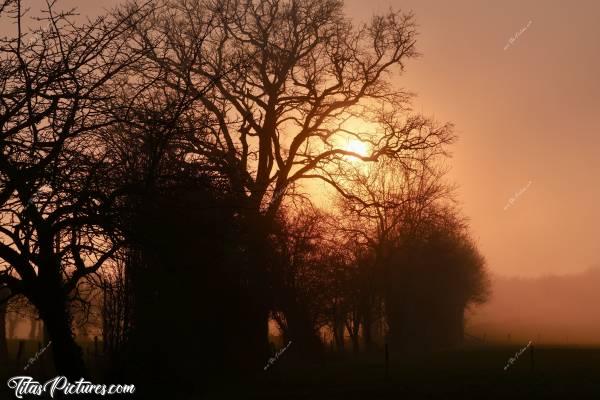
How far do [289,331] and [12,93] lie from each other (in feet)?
97.8

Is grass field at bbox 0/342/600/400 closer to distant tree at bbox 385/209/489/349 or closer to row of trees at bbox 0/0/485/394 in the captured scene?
row of trees at bbox 0/0/485/394

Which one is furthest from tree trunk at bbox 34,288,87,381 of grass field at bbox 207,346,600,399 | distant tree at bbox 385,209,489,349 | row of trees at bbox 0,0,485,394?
distant tree at bbox 385,209,489,349

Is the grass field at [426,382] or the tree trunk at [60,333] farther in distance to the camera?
the grass field at [426,382]

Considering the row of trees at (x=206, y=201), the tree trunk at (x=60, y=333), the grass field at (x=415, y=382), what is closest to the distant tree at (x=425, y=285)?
the row of trees at (x=206, y=201)

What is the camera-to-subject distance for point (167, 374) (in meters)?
23.7

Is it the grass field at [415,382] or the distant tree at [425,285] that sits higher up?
the distant tree at [425,285]

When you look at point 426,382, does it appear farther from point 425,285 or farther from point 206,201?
point 425,285

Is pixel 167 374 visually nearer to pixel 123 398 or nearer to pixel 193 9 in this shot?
pixel 123 398

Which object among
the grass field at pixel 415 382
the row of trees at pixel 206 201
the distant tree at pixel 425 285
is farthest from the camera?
the distant tree at pixel 425 285

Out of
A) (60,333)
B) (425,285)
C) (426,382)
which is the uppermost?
(425,285)

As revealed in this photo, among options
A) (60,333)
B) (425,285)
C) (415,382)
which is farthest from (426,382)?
(425,285)

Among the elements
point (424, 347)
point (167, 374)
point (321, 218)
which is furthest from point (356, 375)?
point (424, 347)

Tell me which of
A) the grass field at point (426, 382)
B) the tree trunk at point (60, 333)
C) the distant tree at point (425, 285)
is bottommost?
the grass field at point (426, 382)

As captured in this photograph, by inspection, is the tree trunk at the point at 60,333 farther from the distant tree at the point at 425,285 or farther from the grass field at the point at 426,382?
the distant tree at the point at 425,285
